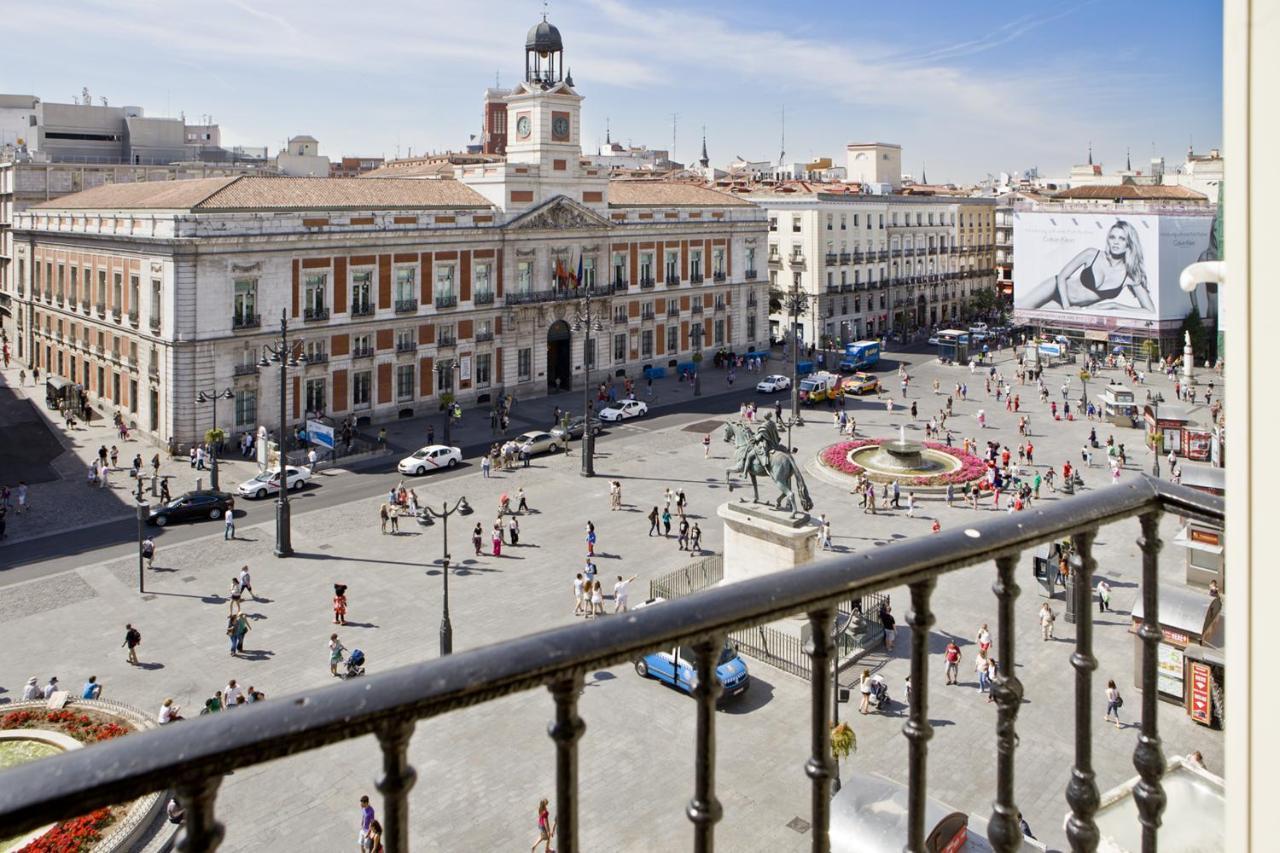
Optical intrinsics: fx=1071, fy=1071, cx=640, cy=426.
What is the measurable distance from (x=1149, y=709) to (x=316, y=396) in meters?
44.6

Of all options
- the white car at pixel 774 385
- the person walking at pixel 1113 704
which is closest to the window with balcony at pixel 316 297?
the white car at pixel 774 385

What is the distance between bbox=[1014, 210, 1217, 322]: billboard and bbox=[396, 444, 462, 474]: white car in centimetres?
4841

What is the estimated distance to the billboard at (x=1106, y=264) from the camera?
67.6 meters

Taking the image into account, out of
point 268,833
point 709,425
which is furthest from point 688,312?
point 268,833

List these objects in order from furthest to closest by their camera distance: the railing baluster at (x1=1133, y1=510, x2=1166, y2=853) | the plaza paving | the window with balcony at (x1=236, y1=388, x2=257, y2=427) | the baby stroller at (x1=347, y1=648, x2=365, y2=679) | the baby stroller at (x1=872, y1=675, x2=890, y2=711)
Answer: the window with balcony at (x1=236, y1=388, x2=257, y2=427)
the baby stroller at (x1=347, y1=648, x2=365, y2=679)
the baby stroller at (x1=872, y1=675, x2=890, y2=711)
the plaza paving
the railing baluster at (x1=1133, y1=510, x2=1166, y2=853)

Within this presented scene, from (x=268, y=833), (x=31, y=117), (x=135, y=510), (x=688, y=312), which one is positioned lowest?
(x=268, y=833)

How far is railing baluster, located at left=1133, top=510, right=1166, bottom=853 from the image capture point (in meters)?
3.81

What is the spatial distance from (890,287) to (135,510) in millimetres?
61713

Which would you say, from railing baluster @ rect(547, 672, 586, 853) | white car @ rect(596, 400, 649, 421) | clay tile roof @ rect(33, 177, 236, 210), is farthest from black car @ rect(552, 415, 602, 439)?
railing baluster @ rect(547, 672, 586, 853)

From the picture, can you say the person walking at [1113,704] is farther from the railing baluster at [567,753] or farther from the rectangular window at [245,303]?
the rectangular window at [245,303]

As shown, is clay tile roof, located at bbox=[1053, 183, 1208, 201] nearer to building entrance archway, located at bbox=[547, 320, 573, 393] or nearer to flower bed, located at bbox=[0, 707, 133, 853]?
building entrance archway, located at bbox=[547, 320, 573, 393]

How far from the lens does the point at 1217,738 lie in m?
18.4

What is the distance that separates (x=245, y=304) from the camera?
42844mm

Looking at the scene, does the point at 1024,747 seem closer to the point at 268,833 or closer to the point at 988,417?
the point at 268,833
